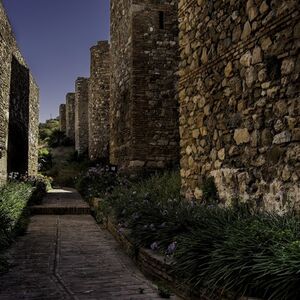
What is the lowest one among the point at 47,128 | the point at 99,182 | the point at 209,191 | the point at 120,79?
the point at 209,191

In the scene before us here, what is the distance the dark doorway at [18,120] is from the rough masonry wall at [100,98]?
9063 mm

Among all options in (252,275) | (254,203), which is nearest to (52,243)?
(254,203)

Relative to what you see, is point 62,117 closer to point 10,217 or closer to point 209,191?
point 10,217

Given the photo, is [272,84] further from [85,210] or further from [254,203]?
[85,210]

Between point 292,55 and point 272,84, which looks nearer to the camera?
point 292,55

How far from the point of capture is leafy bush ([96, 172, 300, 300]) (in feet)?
10.6

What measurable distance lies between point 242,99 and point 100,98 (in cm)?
2106

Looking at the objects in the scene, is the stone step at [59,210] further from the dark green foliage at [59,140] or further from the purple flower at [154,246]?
the dark green foliage at [59,140]

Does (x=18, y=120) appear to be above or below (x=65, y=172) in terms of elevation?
above

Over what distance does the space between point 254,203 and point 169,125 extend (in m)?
7.43

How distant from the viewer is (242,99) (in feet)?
20.0

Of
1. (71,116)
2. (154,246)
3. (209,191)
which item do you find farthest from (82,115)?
(154,246)

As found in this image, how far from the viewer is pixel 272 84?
5418 millimetres

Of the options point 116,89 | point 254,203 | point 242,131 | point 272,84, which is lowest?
point 254,203
